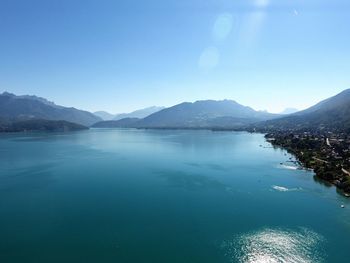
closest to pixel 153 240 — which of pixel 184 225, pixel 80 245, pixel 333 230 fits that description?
pixel 184 225

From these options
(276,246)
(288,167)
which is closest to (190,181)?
(288,167)

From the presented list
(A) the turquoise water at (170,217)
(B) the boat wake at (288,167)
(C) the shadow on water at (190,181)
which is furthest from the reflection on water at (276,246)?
(B) the boat wake at (288,167)

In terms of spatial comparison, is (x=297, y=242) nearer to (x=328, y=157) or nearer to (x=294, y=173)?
(x=294, y=173)

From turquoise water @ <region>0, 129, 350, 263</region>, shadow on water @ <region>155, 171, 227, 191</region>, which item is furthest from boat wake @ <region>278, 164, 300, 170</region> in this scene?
shadow on water @ <region>155, 171, 227, 191</region>

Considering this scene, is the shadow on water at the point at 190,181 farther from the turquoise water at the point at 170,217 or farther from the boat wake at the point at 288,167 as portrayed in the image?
the boat wake at the point at 288,167

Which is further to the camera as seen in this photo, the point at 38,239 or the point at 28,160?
the point at 28,160

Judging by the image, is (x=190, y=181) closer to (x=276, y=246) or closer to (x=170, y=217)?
(x=170, y=217)
